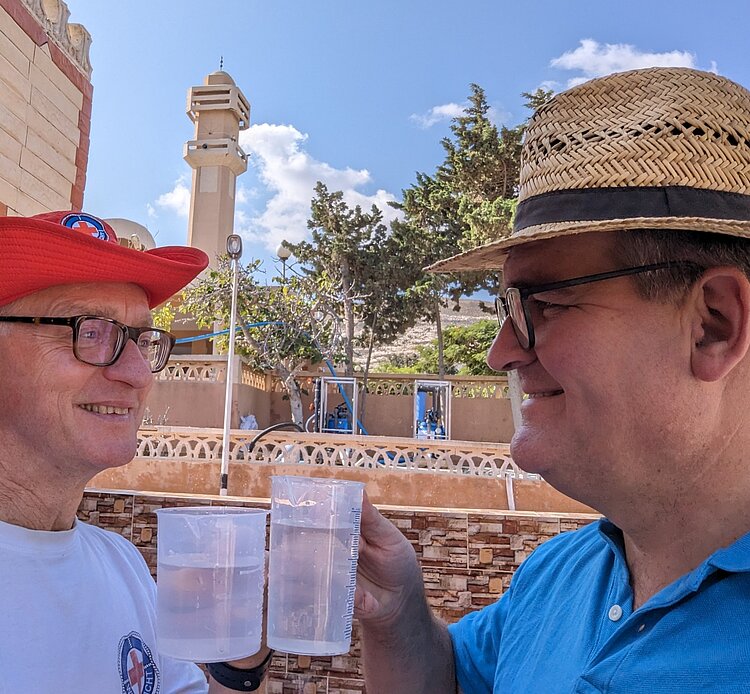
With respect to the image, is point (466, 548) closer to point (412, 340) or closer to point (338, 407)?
point (338, 407)

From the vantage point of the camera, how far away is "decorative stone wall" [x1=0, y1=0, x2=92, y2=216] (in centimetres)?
488

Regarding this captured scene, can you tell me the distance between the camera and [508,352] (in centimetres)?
130

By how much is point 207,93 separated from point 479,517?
39.3 m

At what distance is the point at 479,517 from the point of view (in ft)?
13.8

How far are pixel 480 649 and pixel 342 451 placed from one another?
1082 centimetres

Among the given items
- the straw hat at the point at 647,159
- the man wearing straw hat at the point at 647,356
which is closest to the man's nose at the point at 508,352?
the man wearing straw hat at the point at 647,356

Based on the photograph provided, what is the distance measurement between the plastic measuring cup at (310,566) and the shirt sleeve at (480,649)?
0.46 metres

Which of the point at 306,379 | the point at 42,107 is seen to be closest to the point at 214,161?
the point at 306,379

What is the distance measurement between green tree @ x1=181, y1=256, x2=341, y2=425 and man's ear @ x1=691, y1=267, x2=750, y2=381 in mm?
19434

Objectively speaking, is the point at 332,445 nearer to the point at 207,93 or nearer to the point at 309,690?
the point at 309,690

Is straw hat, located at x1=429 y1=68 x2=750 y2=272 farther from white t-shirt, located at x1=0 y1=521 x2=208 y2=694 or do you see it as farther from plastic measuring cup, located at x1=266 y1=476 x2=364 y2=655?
white t-shirt, located at x1=0 y1=521 x2=208 y2=694

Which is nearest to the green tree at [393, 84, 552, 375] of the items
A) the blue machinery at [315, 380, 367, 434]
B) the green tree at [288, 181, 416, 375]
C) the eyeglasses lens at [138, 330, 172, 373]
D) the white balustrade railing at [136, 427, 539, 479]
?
the green tree at [288, 181, 416, 375]

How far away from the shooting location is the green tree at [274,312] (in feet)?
67.1

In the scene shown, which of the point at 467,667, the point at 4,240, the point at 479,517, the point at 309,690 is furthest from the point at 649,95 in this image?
the point at 309,690
